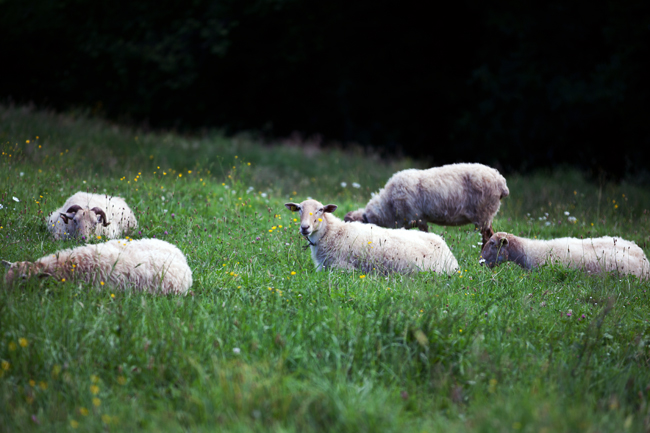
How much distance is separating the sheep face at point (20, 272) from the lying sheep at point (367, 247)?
112 inches

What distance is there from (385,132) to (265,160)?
842 cm

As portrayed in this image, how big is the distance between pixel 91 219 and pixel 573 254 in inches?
259

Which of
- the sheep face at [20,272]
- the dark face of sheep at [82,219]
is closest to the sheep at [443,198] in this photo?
the dark face of sheep at [82,219]

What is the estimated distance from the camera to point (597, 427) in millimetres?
2879

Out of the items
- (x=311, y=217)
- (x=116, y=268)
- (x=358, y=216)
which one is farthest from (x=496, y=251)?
(x=116, y=268)

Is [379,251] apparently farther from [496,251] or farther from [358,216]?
[358,216]

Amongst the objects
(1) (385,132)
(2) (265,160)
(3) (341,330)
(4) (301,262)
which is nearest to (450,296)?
(3) (341,330)

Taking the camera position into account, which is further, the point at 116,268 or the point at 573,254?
the point at 573,254

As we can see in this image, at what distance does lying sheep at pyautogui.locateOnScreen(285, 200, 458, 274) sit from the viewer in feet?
19.9

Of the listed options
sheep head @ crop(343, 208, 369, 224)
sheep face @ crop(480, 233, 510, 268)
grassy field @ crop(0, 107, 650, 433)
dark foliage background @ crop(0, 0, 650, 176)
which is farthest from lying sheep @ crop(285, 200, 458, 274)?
dark foliage background @ crop(0, 0, 650, 176)

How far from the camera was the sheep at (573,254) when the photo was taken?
6.51m

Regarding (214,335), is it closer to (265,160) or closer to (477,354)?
(477,354)

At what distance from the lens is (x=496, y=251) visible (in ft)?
22.9

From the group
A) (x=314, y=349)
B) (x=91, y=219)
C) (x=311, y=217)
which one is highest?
(x=311, y=217)
